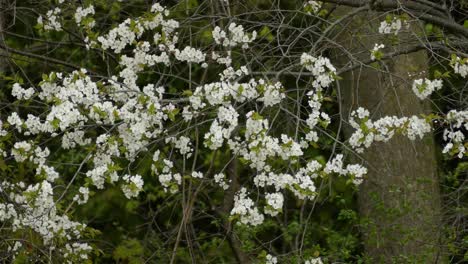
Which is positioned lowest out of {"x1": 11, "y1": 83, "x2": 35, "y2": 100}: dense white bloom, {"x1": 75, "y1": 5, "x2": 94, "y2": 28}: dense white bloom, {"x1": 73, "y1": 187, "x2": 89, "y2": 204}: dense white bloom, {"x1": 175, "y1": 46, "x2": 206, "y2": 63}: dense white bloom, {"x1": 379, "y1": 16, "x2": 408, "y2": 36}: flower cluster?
{"x1": 73, "y1": 187, "x2": 89, "y2": 204}: dense white bloom

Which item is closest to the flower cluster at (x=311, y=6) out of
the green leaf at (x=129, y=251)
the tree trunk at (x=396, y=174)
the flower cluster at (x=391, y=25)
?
the tree trunk at (x=396, y=174)

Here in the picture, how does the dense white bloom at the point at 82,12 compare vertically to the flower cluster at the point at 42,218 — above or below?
above

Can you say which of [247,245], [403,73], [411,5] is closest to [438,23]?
[411,5]

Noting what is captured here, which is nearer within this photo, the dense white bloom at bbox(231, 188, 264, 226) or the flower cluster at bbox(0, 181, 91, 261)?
the dense white bloom at bbox(231, 188, 264, 226)

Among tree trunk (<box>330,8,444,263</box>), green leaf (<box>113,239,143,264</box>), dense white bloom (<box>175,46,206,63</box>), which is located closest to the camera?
dense white bloom (<box>175,46,206,63</box>)

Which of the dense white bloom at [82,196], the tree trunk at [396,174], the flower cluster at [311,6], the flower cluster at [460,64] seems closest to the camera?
the flower cluster at [460,64]

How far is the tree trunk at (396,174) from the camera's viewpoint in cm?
610

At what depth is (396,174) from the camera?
6.59m

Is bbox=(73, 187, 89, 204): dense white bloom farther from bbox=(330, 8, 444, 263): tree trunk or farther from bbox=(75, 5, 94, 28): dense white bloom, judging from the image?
bbox=(330, 8, 444, 263): tree trunk

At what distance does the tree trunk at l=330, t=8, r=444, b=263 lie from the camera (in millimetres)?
6098

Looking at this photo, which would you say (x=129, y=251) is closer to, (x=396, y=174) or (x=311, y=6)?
(x=396, y=174)

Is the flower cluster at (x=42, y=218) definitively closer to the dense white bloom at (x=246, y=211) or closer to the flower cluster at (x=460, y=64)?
the dense white bloom at (x=246, y=211)

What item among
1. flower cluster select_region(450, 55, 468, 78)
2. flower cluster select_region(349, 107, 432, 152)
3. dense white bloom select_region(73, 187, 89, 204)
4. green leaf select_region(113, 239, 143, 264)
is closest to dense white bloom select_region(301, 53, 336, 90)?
flower cluster select_region(349, 107, 432, 152)

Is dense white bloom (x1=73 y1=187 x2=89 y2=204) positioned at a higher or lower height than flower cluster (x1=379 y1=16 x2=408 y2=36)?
lower
